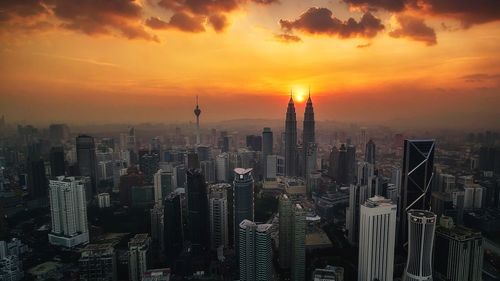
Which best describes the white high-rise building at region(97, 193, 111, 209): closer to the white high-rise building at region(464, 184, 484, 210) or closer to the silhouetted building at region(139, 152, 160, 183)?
the silhouetted building at region(139, 152, 160, 183)

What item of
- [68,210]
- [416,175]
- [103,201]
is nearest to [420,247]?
[416,175]

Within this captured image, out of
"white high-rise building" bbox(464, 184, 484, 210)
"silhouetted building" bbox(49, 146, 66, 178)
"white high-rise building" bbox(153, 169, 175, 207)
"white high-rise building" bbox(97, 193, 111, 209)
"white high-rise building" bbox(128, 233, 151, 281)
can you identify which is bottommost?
"white high-rise building" bbox(128, 233, 151, 281)

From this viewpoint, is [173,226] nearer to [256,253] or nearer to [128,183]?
[256,253]

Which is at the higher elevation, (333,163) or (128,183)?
(333,163)

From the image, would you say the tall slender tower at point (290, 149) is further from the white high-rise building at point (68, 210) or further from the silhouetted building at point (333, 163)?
the white high-rise building at point (68, 210)

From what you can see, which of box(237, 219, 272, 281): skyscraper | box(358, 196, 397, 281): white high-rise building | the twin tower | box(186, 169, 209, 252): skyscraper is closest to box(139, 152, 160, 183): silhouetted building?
box(186, 169, 209, 252): skyscraper

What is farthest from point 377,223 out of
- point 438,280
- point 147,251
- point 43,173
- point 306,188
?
point 43,173

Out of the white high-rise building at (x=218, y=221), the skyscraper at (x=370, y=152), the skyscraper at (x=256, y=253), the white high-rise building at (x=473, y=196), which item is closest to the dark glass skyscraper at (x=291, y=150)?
the skyscraper at (x=370, y=152)
